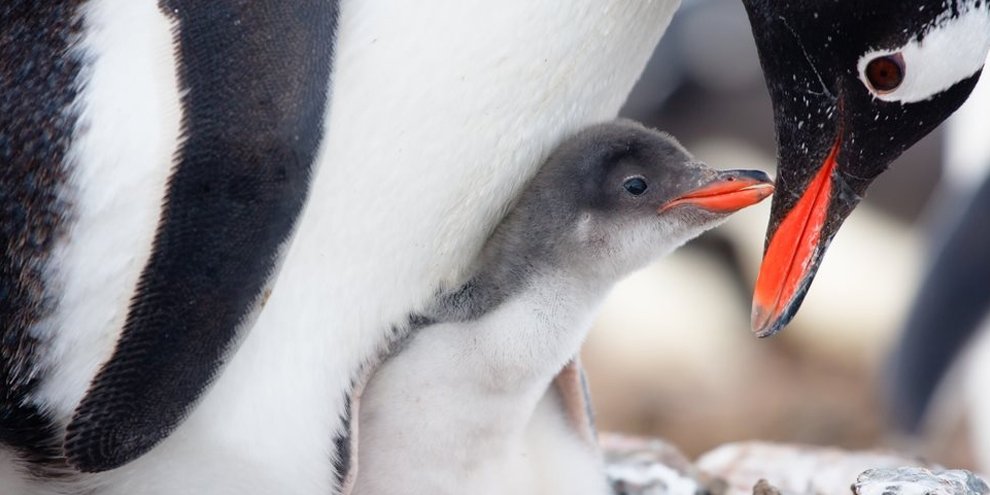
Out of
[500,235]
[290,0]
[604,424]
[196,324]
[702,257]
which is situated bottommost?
[604,424]

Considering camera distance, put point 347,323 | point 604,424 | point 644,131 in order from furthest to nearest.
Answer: point 604,424 < point 644,131 < point 347,323

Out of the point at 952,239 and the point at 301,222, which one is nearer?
the point at 301,222

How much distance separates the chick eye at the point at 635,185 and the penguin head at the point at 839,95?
0.15m

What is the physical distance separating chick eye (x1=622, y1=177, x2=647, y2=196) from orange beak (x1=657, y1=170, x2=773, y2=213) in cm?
3

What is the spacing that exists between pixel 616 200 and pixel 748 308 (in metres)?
3.33

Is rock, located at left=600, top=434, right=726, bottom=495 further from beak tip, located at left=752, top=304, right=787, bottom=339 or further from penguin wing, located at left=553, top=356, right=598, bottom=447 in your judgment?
beak tip, located at left=752, top=304, right=787, bottom=339

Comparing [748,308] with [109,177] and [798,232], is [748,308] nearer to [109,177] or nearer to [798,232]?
[798,232]

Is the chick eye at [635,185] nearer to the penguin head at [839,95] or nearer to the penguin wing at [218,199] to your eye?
the penguin head at [839,95]

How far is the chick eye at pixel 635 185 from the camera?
1.56 metres

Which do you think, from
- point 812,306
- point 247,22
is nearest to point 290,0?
point 247,22

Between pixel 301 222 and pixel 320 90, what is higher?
pixel 320 90

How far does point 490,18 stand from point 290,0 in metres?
0.20

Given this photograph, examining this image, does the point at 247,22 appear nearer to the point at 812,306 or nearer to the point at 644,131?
the point at 644,131

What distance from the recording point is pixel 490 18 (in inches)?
56.0
